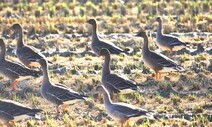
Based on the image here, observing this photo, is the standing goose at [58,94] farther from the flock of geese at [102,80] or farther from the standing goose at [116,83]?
the standing goose at [116,83]

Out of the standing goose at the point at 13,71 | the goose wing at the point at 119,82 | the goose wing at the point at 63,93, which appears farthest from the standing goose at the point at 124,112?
the standing goose at the point at 13,71

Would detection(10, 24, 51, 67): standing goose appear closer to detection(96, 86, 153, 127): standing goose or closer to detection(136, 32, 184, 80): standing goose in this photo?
detection(136, 32, 184, 80): standing goose

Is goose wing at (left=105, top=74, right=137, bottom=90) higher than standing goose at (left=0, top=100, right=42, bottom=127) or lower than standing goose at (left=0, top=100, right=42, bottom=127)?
higher

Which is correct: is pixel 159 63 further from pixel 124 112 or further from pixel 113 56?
pixel 124 112

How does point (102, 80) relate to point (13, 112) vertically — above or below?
above

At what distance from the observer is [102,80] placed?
63.6ft

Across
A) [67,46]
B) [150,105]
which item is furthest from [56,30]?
[150,105]

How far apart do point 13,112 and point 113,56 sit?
27.6ft

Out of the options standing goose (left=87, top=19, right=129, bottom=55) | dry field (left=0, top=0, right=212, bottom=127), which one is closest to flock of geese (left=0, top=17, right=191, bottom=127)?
standing goose (left=87, top=19, right=129, bottom=55)

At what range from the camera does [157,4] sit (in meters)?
36.3

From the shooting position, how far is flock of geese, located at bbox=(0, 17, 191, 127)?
653 inches

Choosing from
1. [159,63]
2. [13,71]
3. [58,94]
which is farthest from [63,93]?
[159,63]

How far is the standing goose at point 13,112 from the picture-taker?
54.6 ft

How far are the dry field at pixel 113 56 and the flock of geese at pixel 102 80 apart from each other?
431 millimetres
